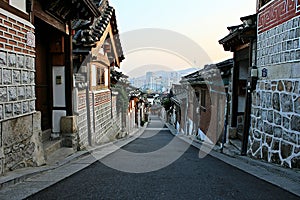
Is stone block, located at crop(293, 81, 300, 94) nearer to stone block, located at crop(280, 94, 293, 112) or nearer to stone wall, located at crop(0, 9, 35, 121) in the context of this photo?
stone block, located at crop(280, 94, 293, 112)

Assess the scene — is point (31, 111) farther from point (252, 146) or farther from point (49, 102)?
point (252, 146)

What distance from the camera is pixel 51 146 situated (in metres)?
6.51

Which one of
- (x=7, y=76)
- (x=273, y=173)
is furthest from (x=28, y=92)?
(x=273, y=173)

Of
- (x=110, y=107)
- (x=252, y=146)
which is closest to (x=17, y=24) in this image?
(x=252, y=146)

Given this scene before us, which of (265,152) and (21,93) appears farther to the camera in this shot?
(265,152)

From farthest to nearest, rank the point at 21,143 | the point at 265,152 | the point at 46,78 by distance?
the point at 46,78
the point at 265,152
the point at 21,143

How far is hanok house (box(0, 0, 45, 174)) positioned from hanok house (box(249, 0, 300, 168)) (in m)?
5.11

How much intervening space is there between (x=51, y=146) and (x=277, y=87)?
5.59 meters

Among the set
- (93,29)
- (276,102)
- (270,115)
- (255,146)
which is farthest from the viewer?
(93,29)

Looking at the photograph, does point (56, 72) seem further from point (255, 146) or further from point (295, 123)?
point (295, 123)

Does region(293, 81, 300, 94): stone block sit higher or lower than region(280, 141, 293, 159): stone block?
higher

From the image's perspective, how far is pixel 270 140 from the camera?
20.6 feet

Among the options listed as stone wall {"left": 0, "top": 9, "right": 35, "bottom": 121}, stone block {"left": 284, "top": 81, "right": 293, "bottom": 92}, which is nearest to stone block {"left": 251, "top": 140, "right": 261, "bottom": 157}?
stone block {"left": 284, "top": 81, "right": 293, "bottom": 92}

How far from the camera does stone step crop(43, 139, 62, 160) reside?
247 inches
